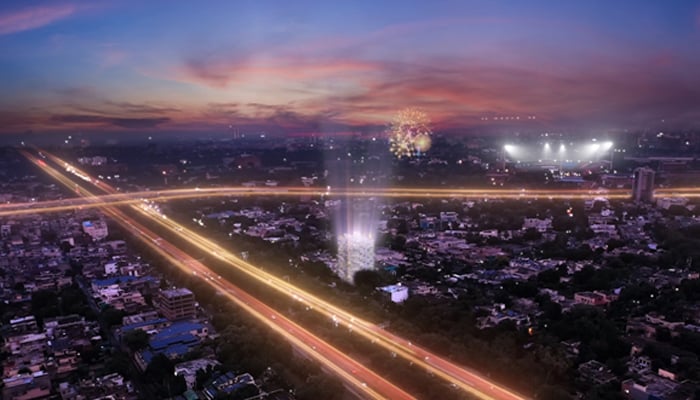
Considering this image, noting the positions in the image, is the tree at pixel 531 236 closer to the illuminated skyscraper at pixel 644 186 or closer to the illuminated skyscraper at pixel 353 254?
the illuminated skyscraper at pixel 353 254

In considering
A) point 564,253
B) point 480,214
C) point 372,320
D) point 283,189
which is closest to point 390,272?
point 372,320

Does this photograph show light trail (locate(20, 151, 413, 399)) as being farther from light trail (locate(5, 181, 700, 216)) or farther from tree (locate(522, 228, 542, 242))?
tree (locate(522, 228, 542, 242))

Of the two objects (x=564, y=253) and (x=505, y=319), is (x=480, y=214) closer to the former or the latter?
(x=564, y=253)

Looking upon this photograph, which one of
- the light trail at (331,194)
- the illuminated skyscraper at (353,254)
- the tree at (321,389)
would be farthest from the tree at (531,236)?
the tree at (321,389)

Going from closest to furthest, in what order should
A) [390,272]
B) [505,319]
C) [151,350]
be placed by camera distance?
[151,350], [505,319], [390,272]

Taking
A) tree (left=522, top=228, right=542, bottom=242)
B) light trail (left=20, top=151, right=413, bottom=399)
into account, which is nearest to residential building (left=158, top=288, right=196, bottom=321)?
light trail (left=20, top=151, right=413, bottom=399)

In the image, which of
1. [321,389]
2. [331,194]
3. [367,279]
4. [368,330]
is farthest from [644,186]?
[321,389]
